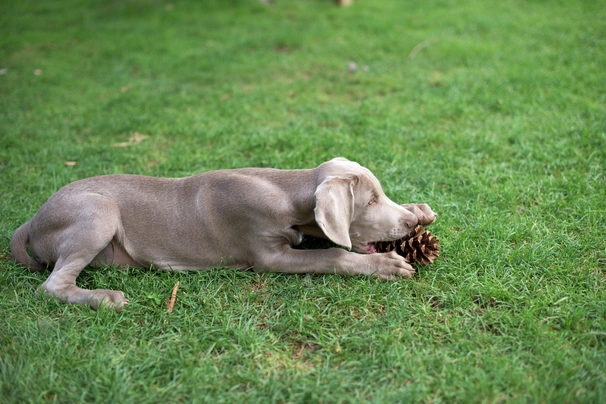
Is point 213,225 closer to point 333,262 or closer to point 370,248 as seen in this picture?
point 333,262

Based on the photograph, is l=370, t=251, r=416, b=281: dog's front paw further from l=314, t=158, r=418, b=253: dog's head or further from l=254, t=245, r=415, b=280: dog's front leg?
l=314, t=158, r=418, b=253: dog's head

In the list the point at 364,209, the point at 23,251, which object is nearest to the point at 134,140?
the point at 23,251

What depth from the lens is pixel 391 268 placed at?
12.1ft

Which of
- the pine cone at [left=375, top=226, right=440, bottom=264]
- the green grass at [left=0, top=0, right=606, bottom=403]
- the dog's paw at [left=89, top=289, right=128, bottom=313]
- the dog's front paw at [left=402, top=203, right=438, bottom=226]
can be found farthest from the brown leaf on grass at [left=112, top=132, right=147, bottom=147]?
the pine cone at [left=375, top=226, right=440, bottom=264]

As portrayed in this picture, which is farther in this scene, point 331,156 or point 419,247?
point 331,156

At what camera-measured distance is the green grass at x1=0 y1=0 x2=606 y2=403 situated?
297 centimetres

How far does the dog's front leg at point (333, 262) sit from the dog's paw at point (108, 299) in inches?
38.7

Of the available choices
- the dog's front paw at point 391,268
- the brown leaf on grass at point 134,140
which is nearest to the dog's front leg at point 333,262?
the dog's front paw at point 391,268

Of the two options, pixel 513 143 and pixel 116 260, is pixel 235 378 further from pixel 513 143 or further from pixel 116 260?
pixel 513 143

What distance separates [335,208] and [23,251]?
2.48 m

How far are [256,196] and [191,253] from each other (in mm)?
680

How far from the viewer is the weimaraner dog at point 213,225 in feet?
12.1

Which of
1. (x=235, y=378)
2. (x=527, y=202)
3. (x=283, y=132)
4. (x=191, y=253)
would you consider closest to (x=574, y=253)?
(x=527, y=202)

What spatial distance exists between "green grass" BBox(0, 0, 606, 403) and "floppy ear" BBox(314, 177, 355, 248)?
1.42ft
